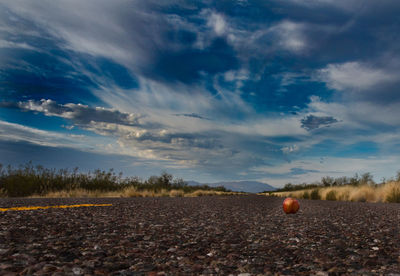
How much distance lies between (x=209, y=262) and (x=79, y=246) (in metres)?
1.80

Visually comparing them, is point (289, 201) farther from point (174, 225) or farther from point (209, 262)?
point (209, 262)

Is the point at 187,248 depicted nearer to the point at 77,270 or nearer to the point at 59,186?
the point at 77,270

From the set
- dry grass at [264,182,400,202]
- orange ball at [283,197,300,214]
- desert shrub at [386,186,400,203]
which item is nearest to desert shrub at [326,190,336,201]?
dry grass at [264,182,400,202]

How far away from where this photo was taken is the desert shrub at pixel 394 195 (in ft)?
53.1

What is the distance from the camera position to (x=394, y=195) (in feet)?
53.7

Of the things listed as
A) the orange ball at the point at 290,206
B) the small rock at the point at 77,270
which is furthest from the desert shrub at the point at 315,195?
the small rock at the point at 77,270

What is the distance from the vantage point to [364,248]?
13.3ft

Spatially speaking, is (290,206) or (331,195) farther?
(331,195)

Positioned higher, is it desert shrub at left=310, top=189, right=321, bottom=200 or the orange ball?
desert shrub at left=310, top=189, right=321, bottom=200

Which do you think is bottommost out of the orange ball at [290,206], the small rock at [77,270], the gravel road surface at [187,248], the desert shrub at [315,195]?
the small rock at [77,270]

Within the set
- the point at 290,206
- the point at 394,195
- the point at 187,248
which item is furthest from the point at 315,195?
the point at 187,248

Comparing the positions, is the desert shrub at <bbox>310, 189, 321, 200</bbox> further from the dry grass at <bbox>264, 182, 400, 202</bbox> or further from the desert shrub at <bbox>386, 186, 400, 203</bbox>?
the desert shrub at <bbox>386, 186, 400, 203</bbox>

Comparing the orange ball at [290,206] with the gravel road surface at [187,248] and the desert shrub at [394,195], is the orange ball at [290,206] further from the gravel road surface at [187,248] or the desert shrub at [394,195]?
the desert shrub at [394,195]

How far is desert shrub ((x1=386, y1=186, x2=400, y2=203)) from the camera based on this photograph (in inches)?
637
